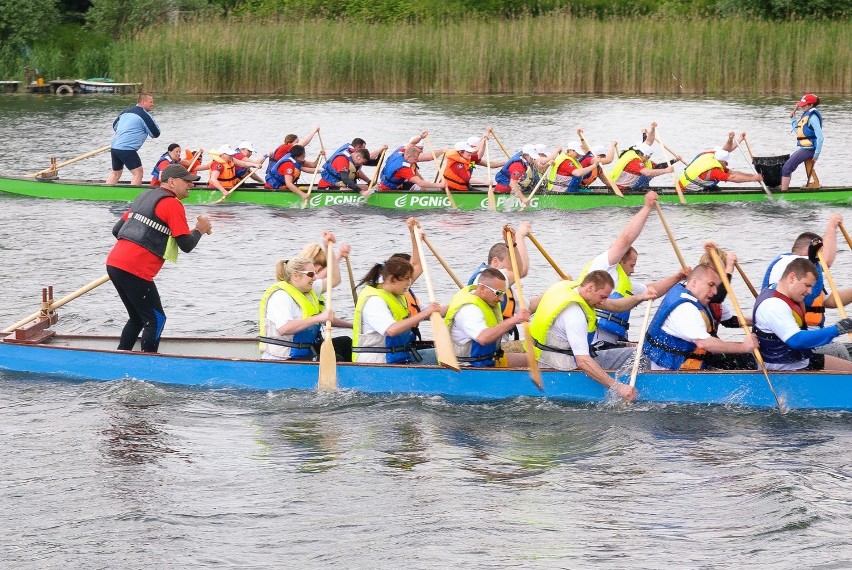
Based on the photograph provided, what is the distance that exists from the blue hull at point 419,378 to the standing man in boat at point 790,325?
0.22 meters

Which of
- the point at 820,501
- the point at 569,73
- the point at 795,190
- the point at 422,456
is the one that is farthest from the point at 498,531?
the point at 569,73

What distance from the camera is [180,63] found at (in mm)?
33938

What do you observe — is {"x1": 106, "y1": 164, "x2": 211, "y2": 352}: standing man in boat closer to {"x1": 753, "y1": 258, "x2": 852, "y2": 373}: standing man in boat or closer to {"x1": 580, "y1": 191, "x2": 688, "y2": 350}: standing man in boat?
{"x1": 580, "y1": 191, "x2": 688, "y2": 350}: standing man in boat

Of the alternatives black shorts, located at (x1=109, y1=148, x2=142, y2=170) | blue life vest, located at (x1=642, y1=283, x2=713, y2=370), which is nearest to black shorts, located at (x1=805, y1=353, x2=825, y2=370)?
blue life vest, located at (x1=642, y1=283, x2=713, y2=370)

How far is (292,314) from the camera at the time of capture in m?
10.3

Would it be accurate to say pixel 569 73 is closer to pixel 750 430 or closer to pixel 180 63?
pixel 180 63

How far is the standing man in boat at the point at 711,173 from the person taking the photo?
62.3 ft

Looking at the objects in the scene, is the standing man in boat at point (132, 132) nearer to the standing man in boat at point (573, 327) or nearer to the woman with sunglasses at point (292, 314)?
the woman with sunglasses at point (292, 314)

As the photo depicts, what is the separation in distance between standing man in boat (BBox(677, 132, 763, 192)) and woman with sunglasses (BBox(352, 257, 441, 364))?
960 centimetres

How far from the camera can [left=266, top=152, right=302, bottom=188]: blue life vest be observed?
1994 centimetres

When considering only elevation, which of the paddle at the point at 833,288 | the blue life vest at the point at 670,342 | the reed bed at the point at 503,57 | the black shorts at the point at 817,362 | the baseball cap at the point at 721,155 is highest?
the reed bed at the point at 503,57

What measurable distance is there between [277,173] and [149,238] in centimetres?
957

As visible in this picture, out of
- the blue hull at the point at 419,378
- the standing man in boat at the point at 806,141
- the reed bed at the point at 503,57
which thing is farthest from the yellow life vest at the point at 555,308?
the reed bed at the point at 503,57

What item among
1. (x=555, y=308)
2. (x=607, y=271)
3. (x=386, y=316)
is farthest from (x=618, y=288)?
(x=386, y=316)
